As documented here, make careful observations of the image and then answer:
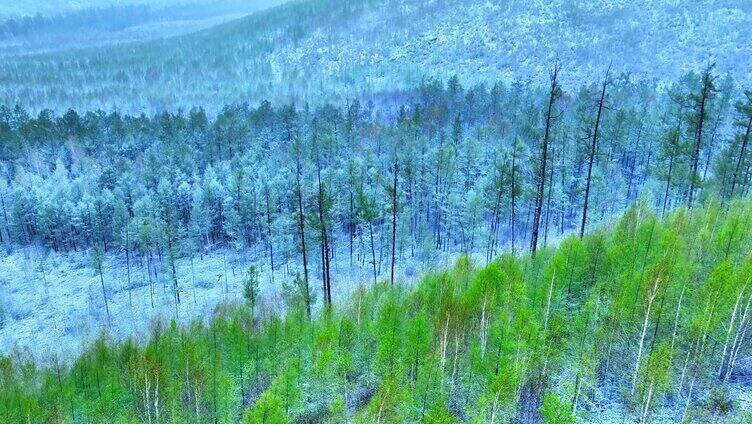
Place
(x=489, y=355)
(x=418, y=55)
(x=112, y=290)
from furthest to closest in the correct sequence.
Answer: (x=418, y=55), (x=112, y=290), (x=489, y=355)

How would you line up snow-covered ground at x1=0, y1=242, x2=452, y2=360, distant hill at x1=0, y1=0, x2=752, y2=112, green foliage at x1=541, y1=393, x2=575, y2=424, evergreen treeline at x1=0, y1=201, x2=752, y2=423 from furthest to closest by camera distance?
distant hill at x1=0, y1=0, x2=752, y2=112 < snow-covered ground at x1=0, y1=242, x2=452, y2=360 < evergreen treeline at x1=0, y1=201, x2=752, y2=423 < green foliage at x1=541, y1=393, x2=575, y2=424

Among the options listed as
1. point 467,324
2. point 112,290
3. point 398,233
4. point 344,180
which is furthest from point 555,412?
point 112,290

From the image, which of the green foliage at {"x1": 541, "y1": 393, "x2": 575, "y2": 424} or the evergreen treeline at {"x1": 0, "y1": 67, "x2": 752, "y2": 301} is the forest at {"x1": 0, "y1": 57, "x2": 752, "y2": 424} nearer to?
the green foliage at {"x1": 541, "y1": 393, "x2": 575, "y2": 424}

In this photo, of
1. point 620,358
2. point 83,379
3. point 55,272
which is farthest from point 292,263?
point 620,358

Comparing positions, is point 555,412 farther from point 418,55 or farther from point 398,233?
point 418,55

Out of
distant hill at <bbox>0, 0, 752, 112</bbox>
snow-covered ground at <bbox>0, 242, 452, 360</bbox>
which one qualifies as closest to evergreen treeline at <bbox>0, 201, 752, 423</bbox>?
snow-covered ground at <bbox>0, 242, 452, 360</bbox>

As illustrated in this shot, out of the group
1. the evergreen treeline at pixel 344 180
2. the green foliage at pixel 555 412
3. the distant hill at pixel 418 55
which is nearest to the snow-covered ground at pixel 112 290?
the evergreen treeline at pixel 344 180
